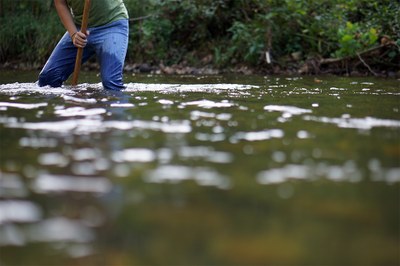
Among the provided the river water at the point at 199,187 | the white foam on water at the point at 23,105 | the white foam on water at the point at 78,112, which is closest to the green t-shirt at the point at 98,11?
the white foam on water at the point at 23,105

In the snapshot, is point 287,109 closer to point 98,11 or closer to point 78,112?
point 78,112

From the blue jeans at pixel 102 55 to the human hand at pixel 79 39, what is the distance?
0.20m

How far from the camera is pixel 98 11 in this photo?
20.6 ft

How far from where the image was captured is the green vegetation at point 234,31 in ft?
29.9

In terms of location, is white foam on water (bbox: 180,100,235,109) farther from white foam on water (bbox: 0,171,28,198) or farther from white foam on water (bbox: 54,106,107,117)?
white foam on water (bbox: 0,171,28,198)

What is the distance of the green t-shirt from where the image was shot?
6.25 m

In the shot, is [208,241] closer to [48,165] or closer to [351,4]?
[48,165]

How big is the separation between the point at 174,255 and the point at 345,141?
5.46 ft

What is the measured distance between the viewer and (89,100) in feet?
16.1

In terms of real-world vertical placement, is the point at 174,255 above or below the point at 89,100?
above

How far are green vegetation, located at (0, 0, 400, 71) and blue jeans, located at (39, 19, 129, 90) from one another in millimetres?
Result: 3586

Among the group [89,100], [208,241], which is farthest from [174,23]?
[208,241]

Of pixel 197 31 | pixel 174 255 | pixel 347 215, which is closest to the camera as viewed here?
pixel 174 255

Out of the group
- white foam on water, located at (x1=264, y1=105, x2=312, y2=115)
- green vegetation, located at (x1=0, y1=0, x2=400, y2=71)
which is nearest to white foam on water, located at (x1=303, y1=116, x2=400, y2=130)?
white foam on water, located at (x1=264, y1=105, x2=312, y2=115)
